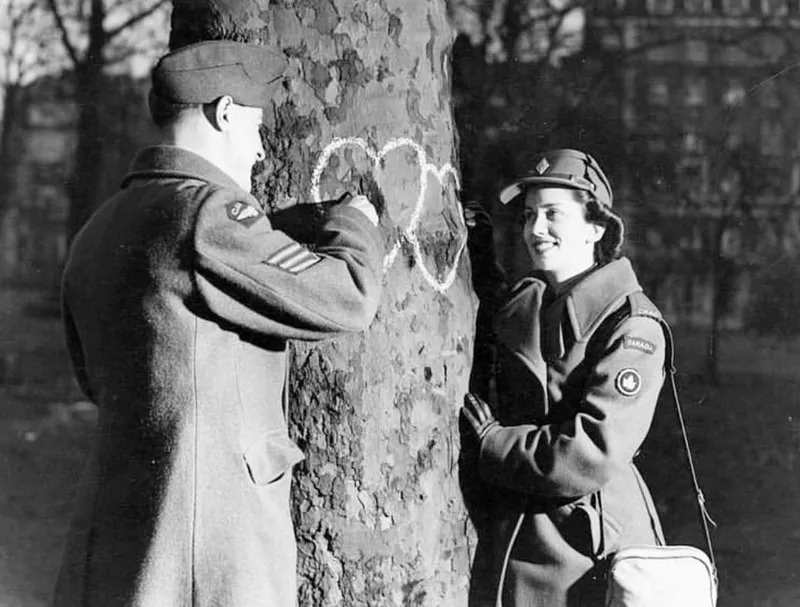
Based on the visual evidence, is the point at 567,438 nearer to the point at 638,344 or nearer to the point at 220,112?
the point at 638,344

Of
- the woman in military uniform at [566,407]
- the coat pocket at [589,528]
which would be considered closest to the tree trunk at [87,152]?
the woman in military uniform at [566,407]

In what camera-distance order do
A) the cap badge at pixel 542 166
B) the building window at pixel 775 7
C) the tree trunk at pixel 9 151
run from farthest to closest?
the tree trunk at pixel 9 151
the building window at pixel 775 7
the cap badge at pixel 542 166

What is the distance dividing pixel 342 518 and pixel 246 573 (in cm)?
30

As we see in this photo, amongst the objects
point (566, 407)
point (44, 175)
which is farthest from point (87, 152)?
point (566, 407)

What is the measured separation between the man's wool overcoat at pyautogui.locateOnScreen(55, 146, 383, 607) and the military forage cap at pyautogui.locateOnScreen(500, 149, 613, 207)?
706mm

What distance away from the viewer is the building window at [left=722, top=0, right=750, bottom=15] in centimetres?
383

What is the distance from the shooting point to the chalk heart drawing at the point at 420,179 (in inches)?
102

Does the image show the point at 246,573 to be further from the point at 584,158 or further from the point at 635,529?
the point at 584,158

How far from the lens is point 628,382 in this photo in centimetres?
283

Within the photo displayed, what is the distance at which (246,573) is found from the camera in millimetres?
2434

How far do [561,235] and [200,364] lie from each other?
116cm

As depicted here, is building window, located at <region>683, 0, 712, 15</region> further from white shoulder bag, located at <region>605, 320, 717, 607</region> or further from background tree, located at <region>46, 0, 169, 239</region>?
background tree, located at <region>46, 0, 169, 239</region>

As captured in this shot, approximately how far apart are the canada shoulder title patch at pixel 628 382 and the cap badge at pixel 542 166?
0.64m

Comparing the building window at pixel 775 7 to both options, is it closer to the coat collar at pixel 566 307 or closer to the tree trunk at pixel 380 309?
the coat collar at pixel 566 307
